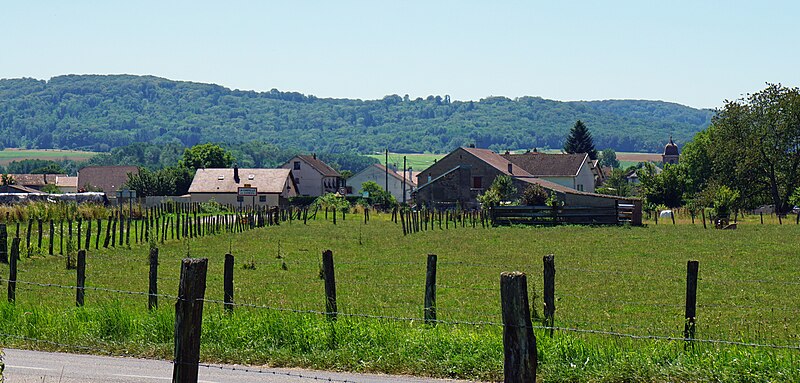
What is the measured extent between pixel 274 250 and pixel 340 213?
42.4 m

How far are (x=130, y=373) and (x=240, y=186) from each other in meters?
97.9

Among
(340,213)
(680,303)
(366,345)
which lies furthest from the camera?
(340,213)

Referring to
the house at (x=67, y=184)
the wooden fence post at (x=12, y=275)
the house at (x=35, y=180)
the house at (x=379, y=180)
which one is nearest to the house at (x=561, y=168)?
the house at (x=379, y=180)

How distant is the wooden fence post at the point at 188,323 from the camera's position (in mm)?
7180

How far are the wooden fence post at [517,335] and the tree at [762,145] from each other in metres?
79.5

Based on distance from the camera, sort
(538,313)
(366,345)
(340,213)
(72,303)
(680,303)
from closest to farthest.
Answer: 1. (366,345)
2. (538,313)
3. (72,303)
4. (680,303)
5. (340,213)

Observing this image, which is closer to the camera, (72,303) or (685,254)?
(72,303)

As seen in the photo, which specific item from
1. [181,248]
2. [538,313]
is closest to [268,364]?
[538,313]

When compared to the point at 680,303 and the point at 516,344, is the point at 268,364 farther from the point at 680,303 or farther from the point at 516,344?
the point at 680,303

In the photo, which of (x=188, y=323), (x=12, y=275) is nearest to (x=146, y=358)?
(x=188, y=323)

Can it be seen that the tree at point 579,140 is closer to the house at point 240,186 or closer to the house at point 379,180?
the house at point 379,180

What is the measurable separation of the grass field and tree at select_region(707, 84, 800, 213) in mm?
45617

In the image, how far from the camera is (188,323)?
24.2 ft

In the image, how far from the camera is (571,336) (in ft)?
38.4
